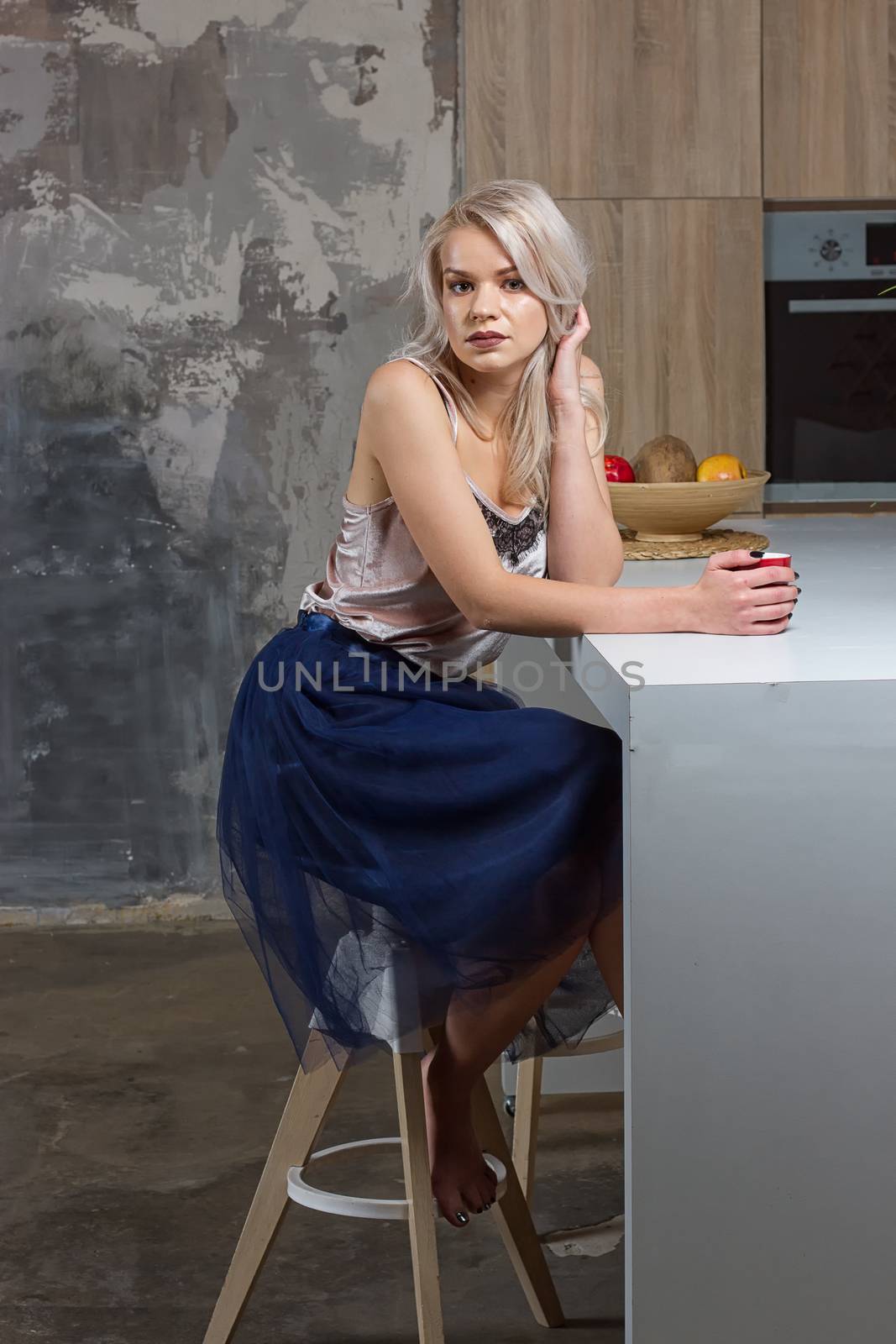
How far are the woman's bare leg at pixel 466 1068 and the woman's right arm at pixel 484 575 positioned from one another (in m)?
0.34

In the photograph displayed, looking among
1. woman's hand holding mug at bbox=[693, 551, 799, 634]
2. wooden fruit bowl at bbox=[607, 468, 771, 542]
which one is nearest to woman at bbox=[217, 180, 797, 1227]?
woman's hand holding mug at bbox=[693, 551, 799, 634]

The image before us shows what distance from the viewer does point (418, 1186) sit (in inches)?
58.4

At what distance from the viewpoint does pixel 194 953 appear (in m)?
3.32

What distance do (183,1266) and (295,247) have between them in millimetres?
2307

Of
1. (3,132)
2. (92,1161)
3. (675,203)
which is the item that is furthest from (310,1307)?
(3,132)

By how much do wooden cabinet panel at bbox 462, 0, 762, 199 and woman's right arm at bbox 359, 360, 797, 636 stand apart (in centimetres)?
167

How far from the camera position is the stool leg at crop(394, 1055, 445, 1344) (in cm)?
148

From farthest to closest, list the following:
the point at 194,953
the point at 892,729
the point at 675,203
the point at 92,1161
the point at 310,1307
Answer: the point at 194,953, the point at 675,203, the point at 92,1161, the point at 310,1307, the point at 892,729

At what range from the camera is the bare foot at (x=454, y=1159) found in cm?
161

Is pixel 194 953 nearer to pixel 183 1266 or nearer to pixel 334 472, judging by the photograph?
pixel 334 472

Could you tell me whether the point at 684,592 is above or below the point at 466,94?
below

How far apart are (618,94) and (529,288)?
168 centimetres

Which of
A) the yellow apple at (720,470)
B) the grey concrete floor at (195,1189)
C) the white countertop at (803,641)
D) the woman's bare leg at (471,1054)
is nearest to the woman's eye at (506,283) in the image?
the white countertop at (803,641)

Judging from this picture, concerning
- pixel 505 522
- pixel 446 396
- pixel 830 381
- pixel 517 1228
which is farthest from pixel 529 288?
pixel 830 381
